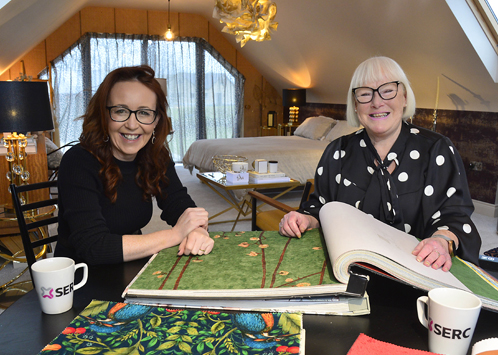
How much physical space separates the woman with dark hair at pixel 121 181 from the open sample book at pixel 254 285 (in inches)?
5.9

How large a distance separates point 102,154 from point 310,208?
77cm

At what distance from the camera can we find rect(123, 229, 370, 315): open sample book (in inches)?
32.9

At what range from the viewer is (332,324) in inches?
31.5

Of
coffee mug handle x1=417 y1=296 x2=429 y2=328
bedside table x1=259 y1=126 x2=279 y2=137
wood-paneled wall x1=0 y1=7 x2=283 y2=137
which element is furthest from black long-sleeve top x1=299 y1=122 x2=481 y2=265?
bedside table x1=259 y1=126 x2=279 y2=137

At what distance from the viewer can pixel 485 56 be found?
398cm

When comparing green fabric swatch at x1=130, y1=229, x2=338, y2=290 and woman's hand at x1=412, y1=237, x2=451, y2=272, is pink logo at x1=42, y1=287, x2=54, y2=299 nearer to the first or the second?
green fabric swatch at x1=130, y1=229, x2=338, y2=290

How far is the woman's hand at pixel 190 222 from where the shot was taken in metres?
1.25

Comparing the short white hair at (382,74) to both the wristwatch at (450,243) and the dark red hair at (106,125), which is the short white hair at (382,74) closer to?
the wristwatch at (450,243)

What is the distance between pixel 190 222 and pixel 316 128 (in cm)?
533

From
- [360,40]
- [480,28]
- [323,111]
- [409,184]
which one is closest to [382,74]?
[409,184]

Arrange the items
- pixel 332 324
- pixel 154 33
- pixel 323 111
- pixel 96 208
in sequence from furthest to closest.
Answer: pixel 154 33, pixel 323 111, pixel 96 208, pixel 332 324

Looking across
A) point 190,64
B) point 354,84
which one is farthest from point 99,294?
point 190,64

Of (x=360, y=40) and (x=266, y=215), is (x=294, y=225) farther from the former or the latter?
(x=360, y=40)

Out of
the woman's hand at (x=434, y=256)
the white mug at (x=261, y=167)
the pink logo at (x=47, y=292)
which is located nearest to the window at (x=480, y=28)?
the white mug at (x=261, y=167)
